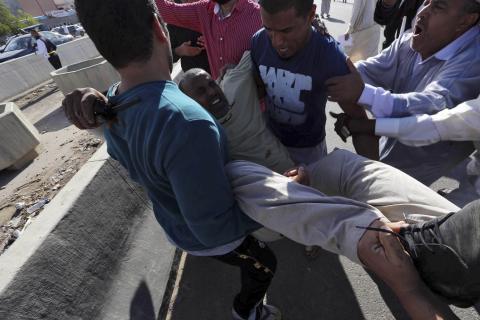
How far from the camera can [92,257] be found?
68.6 inches

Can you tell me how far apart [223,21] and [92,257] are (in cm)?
198

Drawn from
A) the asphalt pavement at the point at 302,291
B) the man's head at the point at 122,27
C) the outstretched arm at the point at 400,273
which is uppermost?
the man's head at the point at 122,27

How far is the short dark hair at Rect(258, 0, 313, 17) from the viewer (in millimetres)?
1585

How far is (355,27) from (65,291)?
4560 mm

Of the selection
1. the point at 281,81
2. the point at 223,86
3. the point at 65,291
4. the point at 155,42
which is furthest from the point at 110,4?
the point at 65,291

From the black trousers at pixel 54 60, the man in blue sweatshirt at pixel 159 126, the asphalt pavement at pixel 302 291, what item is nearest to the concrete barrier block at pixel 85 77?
the black trousers at pixel 54 60

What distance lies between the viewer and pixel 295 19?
64.2 inches

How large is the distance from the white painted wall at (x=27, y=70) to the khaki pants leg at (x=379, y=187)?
12247 millimetres

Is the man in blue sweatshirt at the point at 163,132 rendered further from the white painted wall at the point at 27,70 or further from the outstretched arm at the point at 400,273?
the white painted wall at the point at 27,70

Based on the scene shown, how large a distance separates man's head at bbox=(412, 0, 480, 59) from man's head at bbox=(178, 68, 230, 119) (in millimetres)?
1287

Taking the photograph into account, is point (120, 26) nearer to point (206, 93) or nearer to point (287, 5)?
point (206, 93)

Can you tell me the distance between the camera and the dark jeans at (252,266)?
1.51 m

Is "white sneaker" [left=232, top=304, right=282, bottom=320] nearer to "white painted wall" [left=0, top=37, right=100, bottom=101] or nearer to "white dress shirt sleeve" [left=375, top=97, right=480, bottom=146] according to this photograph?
"white dress shirt sleeve" [left=375, top=97, right=480, bottom=146]

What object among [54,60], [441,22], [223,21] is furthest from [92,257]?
[54,60]
